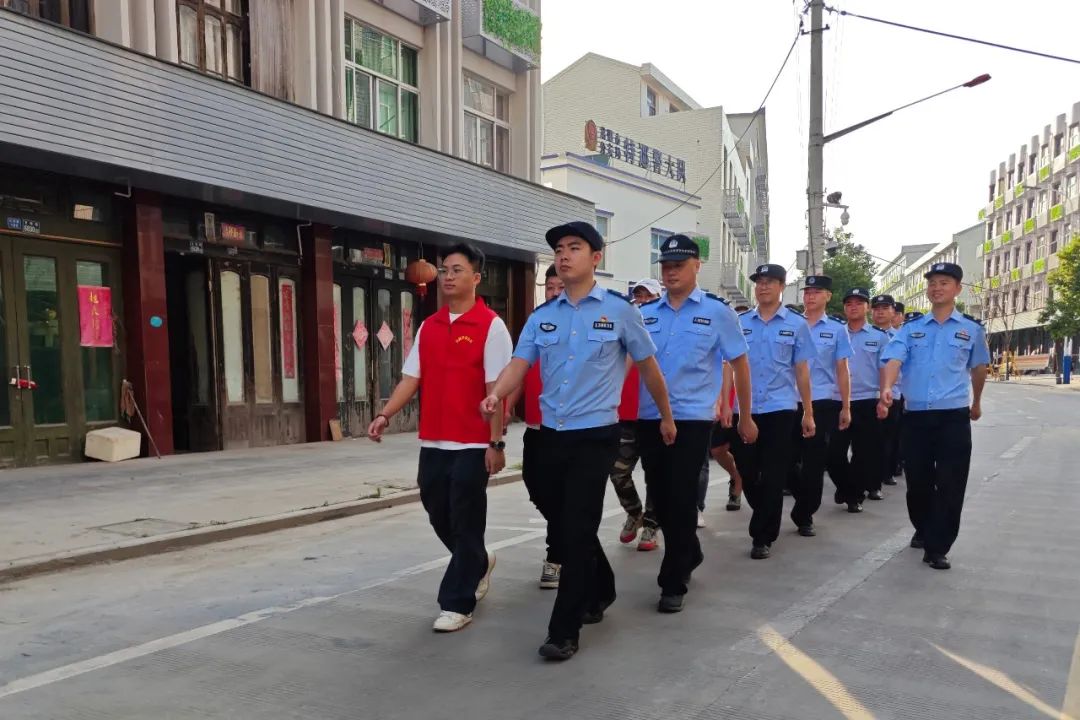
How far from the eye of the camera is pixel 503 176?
1634 centimetres

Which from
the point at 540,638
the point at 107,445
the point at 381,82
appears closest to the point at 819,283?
the point at 540,638

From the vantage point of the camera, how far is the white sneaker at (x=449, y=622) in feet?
13.5

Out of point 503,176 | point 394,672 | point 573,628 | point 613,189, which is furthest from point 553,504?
point 613,189

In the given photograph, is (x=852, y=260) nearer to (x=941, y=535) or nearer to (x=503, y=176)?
(x=503, y=176)

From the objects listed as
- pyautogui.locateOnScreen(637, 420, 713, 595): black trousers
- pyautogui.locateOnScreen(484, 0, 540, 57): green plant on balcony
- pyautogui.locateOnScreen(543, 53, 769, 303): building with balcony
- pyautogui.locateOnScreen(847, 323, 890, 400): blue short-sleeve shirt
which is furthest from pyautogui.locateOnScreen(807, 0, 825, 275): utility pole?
pyautogui.locateOnScreen(543, 53, 769, 303): building with balcony

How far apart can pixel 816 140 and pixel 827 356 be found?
10504mm

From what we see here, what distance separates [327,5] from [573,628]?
12.3m

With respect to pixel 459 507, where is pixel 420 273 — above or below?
above

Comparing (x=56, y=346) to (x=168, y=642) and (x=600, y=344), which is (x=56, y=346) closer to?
(x=168, y=642)

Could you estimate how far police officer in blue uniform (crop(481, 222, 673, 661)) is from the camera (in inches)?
149

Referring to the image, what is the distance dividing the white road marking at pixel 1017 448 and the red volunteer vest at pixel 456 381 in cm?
1025

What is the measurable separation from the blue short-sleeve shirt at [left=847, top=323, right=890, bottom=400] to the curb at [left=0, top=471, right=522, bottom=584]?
4638 mm

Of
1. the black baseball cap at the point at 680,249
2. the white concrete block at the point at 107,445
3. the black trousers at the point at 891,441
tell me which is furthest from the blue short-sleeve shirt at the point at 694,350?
the white concrete block at the point at 107,445

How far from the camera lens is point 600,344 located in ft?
12.9
